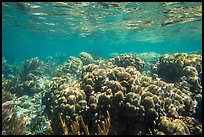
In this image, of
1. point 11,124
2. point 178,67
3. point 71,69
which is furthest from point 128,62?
point 11,124

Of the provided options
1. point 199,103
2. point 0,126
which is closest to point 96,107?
point 0,126

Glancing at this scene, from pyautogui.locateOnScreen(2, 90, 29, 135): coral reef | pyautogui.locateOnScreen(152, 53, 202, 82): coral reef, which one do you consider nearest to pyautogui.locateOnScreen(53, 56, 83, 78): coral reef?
pyautogui.locateOnScreen(152, 53, 202, 82): coral reef

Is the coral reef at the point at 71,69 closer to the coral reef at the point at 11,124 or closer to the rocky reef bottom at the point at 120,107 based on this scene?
the rocky reef bottom at the point at 120,107

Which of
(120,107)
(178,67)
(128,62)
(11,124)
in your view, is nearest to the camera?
(120,107)

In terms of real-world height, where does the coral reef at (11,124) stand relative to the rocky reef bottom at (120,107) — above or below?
below

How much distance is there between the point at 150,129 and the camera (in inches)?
283

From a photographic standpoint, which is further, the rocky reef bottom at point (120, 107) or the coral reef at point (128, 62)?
the coral reef at point (128, 62)

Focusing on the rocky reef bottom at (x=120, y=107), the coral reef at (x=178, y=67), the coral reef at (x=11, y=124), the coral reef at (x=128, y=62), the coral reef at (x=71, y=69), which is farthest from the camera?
the coral reef at (x=71, y=69)

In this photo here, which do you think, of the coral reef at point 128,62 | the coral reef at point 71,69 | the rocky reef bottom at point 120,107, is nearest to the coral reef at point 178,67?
the rocky reef bottom at point 120,107

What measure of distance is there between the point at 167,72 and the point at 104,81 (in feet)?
18.8

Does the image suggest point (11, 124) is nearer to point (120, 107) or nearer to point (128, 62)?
point (120, 107)

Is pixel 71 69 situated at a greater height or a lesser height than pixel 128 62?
lesser

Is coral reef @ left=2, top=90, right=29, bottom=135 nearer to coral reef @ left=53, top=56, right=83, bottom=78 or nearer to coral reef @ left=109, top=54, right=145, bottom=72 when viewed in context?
coral reef @ left=109, top=54, right=145, bottom=72

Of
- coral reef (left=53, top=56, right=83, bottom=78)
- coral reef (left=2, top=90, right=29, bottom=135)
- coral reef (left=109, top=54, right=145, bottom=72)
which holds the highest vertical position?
coral reef (left=109, top=54, right=145, bottom=72)
